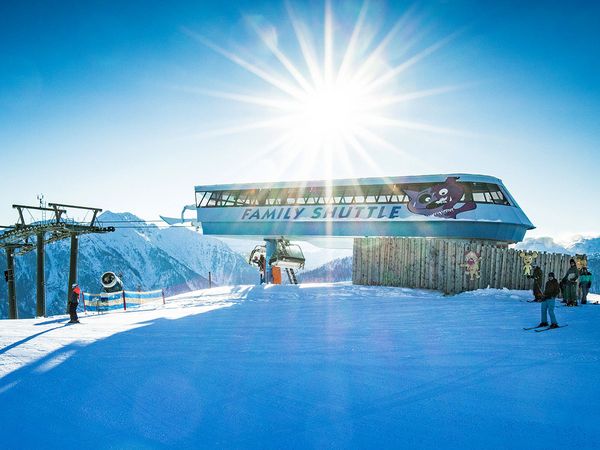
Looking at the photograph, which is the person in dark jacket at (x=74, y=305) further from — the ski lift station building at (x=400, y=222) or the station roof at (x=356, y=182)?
the station roof at (x=356, y=182)

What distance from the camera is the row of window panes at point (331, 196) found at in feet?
72.4

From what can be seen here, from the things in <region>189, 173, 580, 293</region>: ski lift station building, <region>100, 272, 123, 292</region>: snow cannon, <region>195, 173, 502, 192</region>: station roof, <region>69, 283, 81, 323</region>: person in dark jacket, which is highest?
<region>195, 173, 502, 192</region>: station roof

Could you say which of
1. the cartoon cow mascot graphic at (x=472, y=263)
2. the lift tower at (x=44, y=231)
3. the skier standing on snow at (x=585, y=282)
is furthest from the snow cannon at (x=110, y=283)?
the skier standing on snow at (x=585, y=282)

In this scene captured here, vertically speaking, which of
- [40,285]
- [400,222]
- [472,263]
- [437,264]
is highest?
[400,222]

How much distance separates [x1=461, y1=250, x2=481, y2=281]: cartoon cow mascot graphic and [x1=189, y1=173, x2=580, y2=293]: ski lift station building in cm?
4

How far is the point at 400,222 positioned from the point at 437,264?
621 centimetres

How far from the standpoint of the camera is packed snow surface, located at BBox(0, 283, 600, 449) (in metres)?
3.64

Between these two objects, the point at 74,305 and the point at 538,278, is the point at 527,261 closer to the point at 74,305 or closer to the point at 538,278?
the point at 538,278

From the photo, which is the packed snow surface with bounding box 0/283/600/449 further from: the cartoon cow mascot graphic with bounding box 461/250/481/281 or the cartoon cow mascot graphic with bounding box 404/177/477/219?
the cartoon cow mascot graphic with bounding box 404/177/477/219

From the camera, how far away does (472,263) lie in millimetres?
16188

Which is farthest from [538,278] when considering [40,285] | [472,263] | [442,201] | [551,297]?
[40,285]

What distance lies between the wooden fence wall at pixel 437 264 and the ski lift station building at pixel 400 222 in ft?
0.14

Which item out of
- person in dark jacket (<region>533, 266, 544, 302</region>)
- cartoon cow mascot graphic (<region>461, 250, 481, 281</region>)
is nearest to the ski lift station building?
cartoon cow mascot graphic (<region>461, 250, 481, 281</region>)

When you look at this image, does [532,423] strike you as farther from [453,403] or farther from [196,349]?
[196,349]
